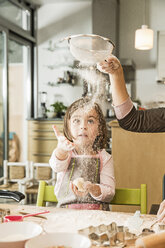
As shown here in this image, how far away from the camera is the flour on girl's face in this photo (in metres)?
1.58

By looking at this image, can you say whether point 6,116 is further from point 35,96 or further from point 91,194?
point 91,194

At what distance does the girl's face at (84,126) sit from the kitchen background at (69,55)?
10.4 feet

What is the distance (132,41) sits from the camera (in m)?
4.98

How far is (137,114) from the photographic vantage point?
1.31m

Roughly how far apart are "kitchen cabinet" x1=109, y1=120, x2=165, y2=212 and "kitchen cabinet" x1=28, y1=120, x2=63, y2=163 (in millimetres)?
2076

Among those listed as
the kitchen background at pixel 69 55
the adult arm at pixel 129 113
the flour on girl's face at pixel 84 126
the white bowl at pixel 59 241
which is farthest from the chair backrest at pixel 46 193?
the kitchen background at pixel 69 55

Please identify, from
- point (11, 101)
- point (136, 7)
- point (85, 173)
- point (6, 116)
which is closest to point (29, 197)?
point (6, 116)

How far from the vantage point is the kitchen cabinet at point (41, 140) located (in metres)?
4.52

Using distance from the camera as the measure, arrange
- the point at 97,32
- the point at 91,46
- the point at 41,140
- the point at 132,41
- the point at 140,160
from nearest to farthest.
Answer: the point at 91,46
the point at 140,160
the point at 41,140
the point at 97,32
the point at 132,41

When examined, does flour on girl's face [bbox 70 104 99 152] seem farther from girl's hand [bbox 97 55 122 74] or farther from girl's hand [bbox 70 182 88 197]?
girl's hand [bbox 97 55 122 74]

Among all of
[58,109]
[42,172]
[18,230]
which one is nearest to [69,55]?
[58,109]

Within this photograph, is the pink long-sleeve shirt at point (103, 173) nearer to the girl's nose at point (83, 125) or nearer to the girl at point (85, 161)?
the girl at point (85, 161)

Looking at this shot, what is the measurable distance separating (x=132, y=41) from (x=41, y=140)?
2.01 metres

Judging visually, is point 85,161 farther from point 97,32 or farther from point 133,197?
point 97,32
